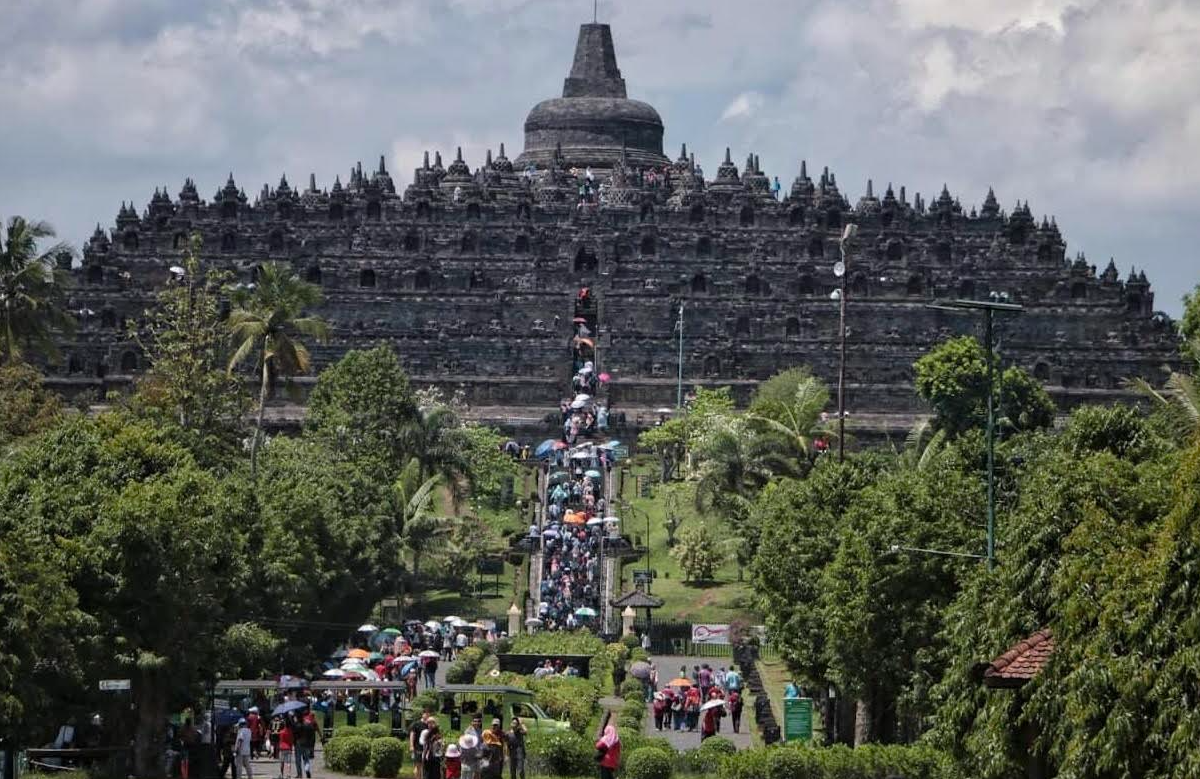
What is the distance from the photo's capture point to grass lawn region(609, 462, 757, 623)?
3629 inches

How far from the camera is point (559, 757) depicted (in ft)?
182

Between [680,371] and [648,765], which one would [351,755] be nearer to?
[648,765]

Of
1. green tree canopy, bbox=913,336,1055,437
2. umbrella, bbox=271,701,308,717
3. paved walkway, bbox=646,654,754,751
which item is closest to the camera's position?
umbrella, bbox=271,701,308,717

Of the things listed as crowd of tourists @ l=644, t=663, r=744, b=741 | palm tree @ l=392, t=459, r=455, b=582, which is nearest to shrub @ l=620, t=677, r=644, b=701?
crowd of tourists @ l=644, t=663, r=744, b=741

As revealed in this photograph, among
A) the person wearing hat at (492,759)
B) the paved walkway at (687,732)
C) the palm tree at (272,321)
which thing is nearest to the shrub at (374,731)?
the person wearing hat at (492,759)

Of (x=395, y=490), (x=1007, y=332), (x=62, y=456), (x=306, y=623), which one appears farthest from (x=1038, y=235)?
(x=62, y=456)

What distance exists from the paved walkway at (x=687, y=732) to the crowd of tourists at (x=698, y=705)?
22cm

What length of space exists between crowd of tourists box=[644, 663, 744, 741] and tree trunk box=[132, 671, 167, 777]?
522 inches

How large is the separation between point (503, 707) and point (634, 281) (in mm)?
86273

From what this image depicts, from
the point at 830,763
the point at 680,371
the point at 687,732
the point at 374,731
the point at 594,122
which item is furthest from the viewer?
the point at 594,122

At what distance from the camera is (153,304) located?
481 feet

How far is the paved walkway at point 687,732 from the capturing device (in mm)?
65562

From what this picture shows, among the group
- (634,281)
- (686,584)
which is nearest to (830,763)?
(686,584)

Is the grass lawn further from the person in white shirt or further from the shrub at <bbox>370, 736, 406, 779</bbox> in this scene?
the person in white shirt
